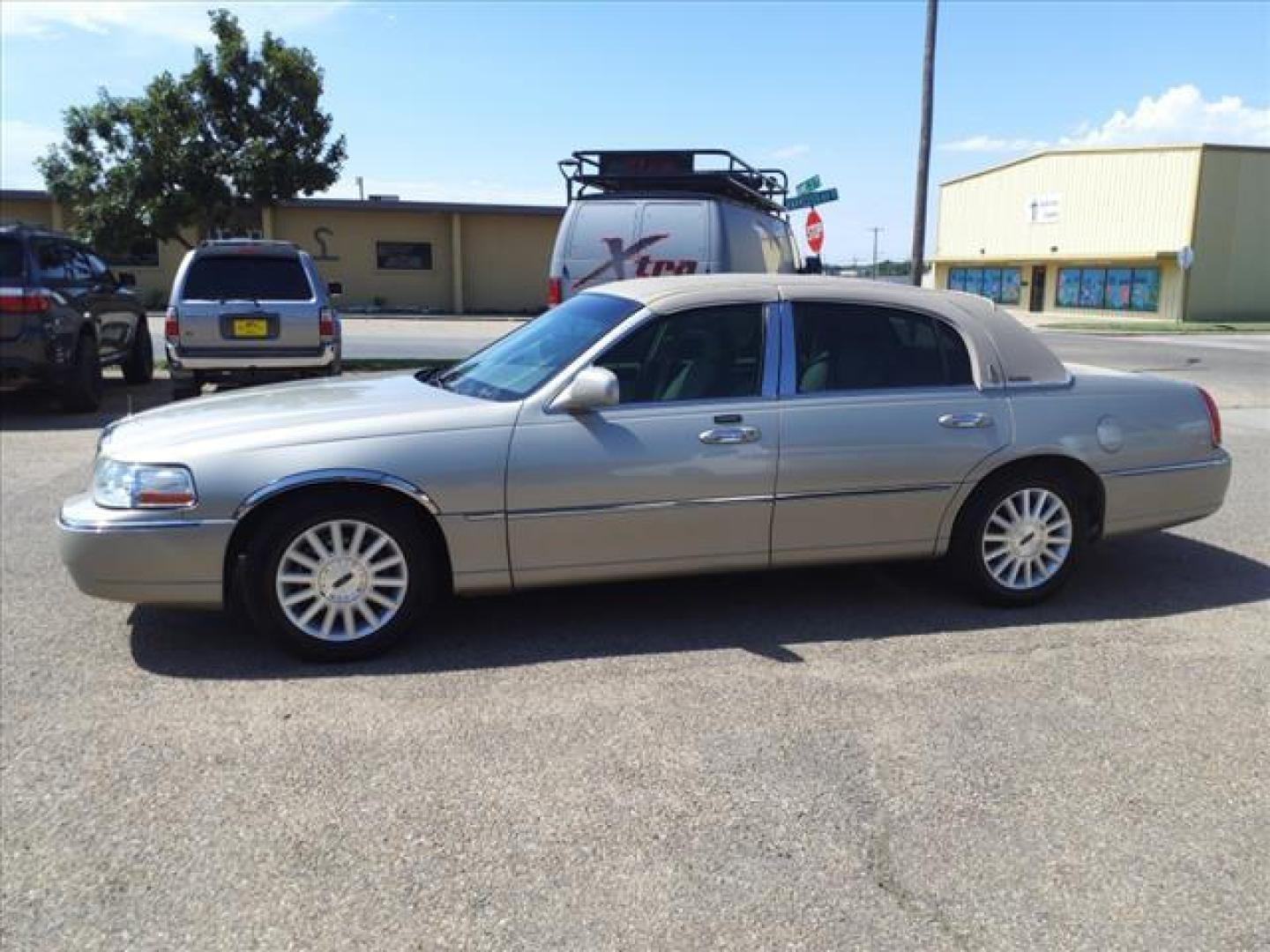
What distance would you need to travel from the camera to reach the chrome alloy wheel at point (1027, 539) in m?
4.86

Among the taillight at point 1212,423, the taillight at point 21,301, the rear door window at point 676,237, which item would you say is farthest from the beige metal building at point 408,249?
the taillight at point 1212,423

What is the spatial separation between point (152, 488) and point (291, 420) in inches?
23.3

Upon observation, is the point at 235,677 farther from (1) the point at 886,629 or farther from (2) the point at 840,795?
(1) the point at 886,629

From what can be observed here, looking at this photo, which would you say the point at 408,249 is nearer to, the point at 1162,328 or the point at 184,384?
the point at 1162,328

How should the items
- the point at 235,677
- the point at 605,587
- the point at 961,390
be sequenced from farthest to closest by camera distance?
the point at 605,587
the point at 961,390
the point at 235,677

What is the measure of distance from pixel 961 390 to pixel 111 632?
399 centimetres

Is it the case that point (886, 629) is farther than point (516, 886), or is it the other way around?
point (886, 629)

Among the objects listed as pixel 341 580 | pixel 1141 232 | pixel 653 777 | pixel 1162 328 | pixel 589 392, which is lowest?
pixel 653 777

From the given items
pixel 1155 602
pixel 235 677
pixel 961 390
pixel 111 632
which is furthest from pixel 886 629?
pixel 111 632

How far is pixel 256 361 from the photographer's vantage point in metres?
10.0

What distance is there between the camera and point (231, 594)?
14.5 ft

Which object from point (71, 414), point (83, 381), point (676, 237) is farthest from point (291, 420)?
point (71, 414)

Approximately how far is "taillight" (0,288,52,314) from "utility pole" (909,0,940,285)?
1103 cm

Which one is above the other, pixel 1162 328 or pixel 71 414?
pixel 1162 328
